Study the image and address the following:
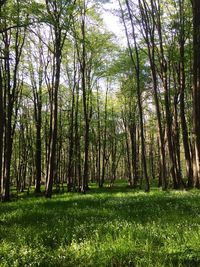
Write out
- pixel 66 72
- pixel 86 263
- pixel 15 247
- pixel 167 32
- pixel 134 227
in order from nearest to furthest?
pixel 86 263 < pixel 15 247 < pixel 134 227 < pixel 167 32 < pixel 66 72

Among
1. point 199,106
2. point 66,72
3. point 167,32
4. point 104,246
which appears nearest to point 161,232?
point 104,246

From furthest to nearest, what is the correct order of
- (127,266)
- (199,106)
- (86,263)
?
1. (199,106)
2. (86,263)
3. (127,266)

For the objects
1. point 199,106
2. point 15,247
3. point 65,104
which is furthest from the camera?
point 65,104

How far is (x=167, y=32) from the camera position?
29.4 metres

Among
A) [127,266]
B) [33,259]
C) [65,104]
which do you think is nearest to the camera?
[127,266]

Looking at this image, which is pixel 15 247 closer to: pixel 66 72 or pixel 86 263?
pixel 86 263

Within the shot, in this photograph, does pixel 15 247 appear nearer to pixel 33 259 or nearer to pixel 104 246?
pixel 33 259

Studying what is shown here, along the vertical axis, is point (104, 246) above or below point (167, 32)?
below

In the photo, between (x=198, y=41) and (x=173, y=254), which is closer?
(x=173, y=254)

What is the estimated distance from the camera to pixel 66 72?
129 ft

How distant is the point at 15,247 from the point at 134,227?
309cm

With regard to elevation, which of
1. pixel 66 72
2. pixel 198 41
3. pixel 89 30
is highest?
pixel 89 30

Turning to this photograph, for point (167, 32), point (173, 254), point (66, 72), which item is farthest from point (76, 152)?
point (173, 254)

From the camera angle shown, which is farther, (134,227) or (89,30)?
(89,30)
